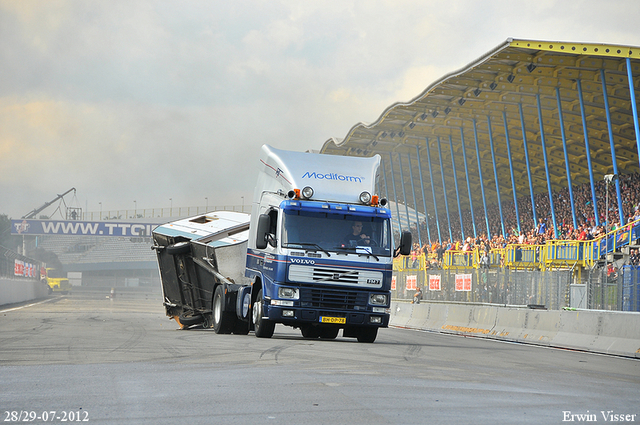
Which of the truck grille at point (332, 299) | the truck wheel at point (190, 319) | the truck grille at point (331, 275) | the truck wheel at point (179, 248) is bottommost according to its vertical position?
the truck wheel at point (190, 319)

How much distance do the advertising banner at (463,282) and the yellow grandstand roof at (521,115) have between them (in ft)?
29.8

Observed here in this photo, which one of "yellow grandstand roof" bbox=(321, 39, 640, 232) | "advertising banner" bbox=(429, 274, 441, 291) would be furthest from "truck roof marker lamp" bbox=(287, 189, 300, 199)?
"yellow grandstand roof" bbox=(321, 39, 640, 232)

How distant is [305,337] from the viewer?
18.9 m

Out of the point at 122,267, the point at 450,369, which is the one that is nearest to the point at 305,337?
the point at 450,369

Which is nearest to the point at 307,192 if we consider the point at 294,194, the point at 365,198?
the point at 294,194

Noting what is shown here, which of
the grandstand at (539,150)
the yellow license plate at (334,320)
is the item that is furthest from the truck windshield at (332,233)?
the grandstand at (539,150)

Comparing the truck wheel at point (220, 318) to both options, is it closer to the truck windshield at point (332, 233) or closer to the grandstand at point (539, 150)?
the truck windshield at point (332, 233)

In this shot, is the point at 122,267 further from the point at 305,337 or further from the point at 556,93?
the point at 305,337

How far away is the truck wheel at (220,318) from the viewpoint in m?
18.4

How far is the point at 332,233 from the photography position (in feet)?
51.4

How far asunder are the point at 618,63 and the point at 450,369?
24.3 meters

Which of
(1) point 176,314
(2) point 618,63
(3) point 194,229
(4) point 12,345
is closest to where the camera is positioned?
(4) point 12,345

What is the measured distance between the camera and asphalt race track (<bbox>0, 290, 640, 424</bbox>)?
6.86 metres

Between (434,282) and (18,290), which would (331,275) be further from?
(18,290)
